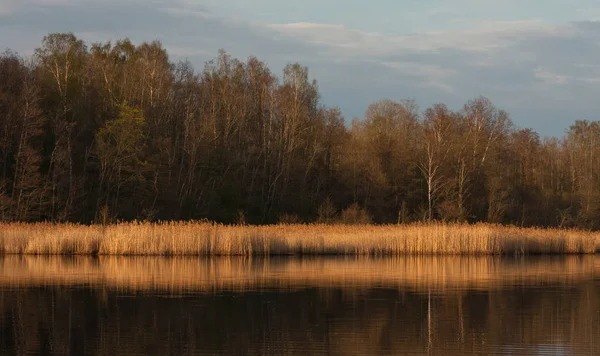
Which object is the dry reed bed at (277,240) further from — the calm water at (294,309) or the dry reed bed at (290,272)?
the calm water at (294,309)

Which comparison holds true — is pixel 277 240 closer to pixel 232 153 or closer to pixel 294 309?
pixel 294 309

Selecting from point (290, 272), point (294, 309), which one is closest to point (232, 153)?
point (290, 272)

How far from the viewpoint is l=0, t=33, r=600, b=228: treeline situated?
1914 inches

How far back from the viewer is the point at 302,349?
12.0m

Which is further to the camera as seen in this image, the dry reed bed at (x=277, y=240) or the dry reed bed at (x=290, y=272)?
the dry reed bed at (x=277, y=240)

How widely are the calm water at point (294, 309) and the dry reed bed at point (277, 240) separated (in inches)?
150

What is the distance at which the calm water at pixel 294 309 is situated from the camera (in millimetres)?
12414

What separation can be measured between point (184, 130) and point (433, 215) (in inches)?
726

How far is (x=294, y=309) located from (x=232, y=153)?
4211 cm

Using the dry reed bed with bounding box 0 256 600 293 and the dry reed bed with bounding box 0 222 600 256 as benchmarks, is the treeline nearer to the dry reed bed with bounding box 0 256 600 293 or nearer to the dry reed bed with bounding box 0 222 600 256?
the dry reed bed with bounding box 0 222 600 256

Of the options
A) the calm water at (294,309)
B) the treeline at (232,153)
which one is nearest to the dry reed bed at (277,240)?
the calm water at (294,309)

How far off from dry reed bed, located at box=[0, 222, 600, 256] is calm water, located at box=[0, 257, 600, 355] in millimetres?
3823

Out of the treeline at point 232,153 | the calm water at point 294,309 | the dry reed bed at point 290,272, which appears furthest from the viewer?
the treeline at point 232,153

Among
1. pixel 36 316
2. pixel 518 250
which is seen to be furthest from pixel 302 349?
pixel 518 250
